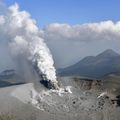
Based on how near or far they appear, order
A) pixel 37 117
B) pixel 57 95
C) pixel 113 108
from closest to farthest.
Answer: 1. pixel 37 117
2. pixel 113 108
3. pixel 57 95

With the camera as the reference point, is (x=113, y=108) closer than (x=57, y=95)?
Yes

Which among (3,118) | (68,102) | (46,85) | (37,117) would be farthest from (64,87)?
(3,118)

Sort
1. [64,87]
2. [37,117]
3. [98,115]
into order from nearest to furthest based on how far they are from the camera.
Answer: [37,117]
[98,115]
[64,87]

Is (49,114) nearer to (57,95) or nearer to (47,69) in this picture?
(57,95)

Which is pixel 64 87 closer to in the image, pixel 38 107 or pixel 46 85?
pixel 46 85

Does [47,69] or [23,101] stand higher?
[47,69]

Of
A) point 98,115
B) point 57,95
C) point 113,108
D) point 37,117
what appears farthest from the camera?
point 57,95

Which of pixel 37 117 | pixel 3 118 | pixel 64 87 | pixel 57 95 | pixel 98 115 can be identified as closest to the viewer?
pixel 3 118

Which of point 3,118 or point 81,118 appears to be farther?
point 81,118

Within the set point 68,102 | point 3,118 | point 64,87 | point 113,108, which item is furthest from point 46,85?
point 3,118
